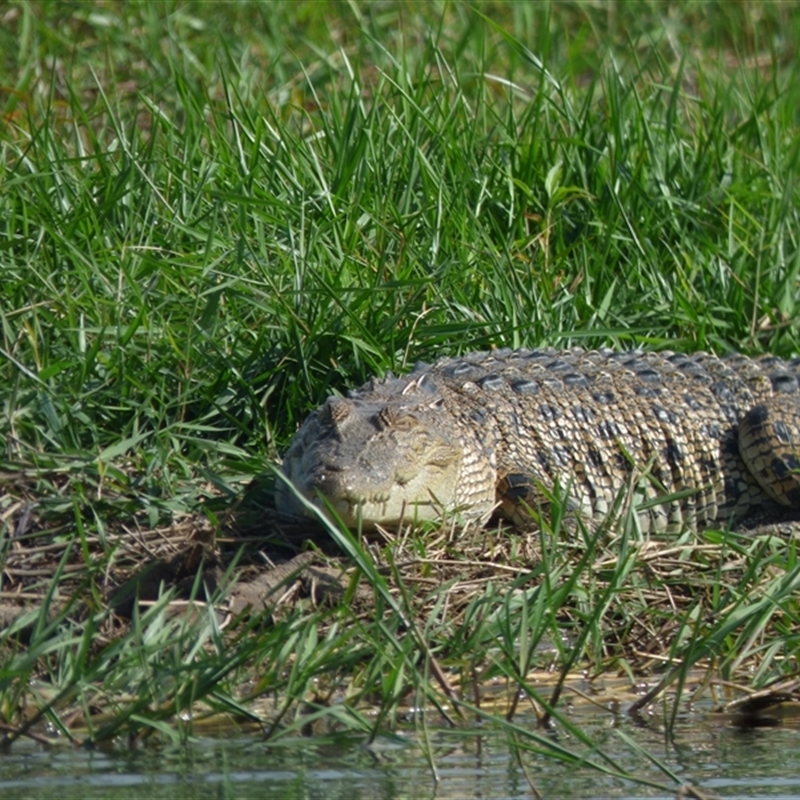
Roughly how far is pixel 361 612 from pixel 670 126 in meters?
2.81

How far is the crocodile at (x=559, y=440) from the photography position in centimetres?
393

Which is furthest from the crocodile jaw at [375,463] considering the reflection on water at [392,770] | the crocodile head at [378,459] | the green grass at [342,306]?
the reflection on water at [392,770]

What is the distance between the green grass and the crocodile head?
0.20 metres

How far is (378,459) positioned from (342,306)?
622 millimetres

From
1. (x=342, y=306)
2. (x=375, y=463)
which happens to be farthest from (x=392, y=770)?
(x=342, y=306)

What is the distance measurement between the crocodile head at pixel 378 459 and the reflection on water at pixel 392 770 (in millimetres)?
921

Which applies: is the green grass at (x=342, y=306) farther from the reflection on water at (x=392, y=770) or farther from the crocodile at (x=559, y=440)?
the crocodile at (x=559, y=440)

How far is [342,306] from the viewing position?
4355 mm

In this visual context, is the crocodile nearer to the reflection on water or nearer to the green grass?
the green grass

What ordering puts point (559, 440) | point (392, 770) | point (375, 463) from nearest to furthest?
point (392, 770) → point (375, 463) → point (559, 440)

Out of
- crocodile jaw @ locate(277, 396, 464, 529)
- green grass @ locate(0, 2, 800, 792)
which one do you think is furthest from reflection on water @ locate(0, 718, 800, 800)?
crocodile jaw @ locate(277, 396, 464, 529)

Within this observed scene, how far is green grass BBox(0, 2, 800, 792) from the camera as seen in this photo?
3.13m

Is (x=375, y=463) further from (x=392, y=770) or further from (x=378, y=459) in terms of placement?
(x=392, y=770)

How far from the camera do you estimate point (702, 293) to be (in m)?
5.31
